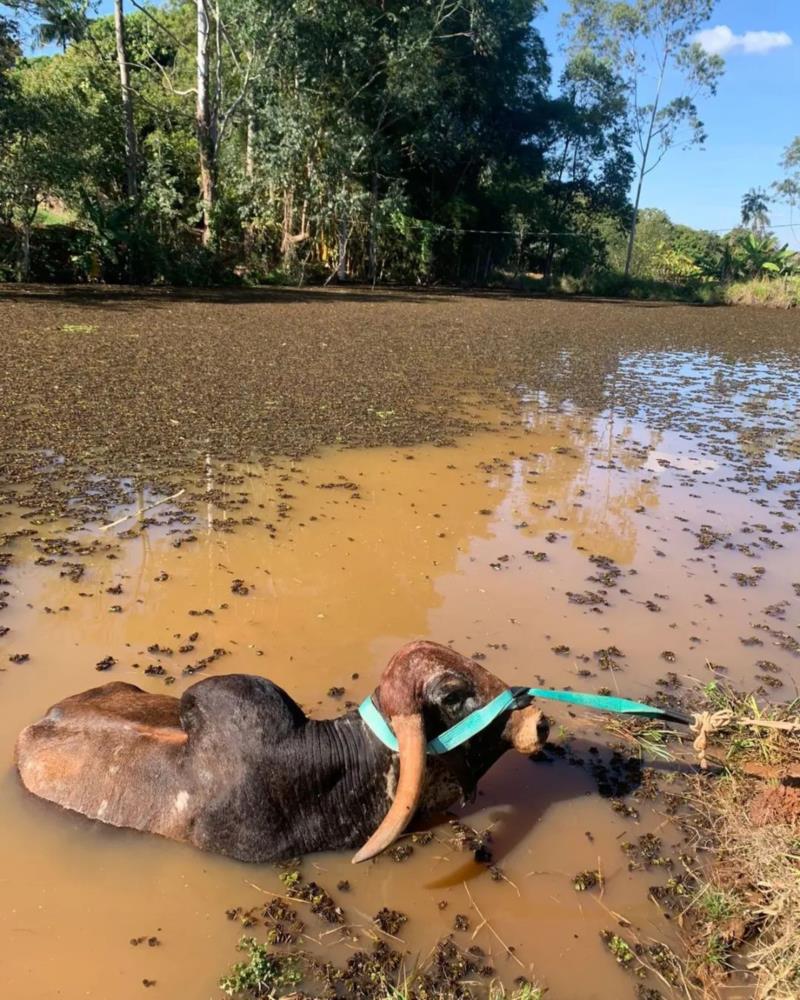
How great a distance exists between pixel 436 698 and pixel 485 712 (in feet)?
0.53

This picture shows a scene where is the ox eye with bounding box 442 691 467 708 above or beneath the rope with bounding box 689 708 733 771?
above

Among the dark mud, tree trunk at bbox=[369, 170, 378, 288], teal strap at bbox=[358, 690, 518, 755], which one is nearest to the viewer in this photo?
teal strap at bbox=[358, 690, 518, 755]

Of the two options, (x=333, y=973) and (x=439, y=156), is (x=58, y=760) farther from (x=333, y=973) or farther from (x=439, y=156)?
(x=439, y=156)

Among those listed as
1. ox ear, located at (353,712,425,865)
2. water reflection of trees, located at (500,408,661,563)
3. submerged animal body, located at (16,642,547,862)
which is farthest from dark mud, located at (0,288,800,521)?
ox ear, located at (353,712,425,865)

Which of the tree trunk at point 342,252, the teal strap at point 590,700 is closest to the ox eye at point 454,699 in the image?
the teal strap at point 590,700

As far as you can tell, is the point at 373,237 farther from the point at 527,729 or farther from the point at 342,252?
the point at 527,729

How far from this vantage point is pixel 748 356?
1574 centimetres

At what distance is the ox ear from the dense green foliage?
17.2m

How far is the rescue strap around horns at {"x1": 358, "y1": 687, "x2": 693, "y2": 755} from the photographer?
246cm

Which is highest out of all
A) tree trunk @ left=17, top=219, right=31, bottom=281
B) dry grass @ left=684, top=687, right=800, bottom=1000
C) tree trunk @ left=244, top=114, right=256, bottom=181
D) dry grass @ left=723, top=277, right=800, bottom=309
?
tree trunk @ left=244, top=114, right=256, bottom=181

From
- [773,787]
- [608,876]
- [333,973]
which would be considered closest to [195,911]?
[333,973]

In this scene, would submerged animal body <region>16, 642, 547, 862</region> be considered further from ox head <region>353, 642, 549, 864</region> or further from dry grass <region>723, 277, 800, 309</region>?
dry grass <region>723, 277, 800, 309</region>

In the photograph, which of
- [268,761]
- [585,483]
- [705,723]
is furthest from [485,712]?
[585,483]

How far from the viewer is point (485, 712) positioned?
2.46 meters
